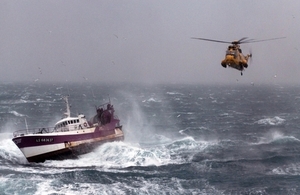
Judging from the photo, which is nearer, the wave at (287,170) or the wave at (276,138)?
the wave at (287,170)

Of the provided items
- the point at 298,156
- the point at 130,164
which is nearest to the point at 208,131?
the point at 298,156

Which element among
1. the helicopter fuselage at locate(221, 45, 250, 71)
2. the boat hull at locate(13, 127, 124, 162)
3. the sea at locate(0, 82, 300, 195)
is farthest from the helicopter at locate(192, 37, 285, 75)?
the boat hull at locate(13, 127, 124, 162)

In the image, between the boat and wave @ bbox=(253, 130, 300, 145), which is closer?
the boat

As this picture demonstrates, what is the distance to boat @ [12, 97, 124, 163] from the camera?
57.2 m

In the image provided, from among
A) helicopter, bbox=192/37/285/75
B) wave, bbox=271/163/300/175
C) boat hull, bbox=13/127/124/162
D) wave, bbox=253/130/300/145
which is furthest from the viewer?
wave, bbox=253/130/300/145

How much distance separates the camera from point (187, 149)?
2511 inches

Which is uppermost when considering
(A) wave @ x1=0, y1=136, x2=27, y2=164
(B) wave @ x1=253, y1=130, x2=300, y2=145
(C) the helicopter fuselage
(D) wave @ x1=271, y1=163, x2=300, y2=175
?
(C) the helicopter fuselage

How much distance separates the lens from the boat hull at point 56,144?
57.0 meters

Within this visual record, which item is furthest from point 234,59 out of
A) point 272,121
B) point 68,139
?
point 272,121

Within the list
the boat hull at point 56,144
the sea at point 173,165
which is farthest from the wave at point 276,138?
the boat hull at point 56,144

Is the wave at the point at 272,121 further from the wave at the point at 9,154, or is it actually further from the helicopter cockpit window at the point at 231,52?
the helicopter cockpit window at the point at 231,52

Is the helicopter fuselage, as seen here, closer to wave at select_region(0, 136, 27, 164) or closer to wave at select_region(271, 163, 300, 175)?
wave at select_region(271, 163, 300, 175)

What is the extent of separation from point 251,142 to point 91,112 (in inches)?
2284

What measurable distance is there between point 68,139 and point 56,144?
2.02 metres
